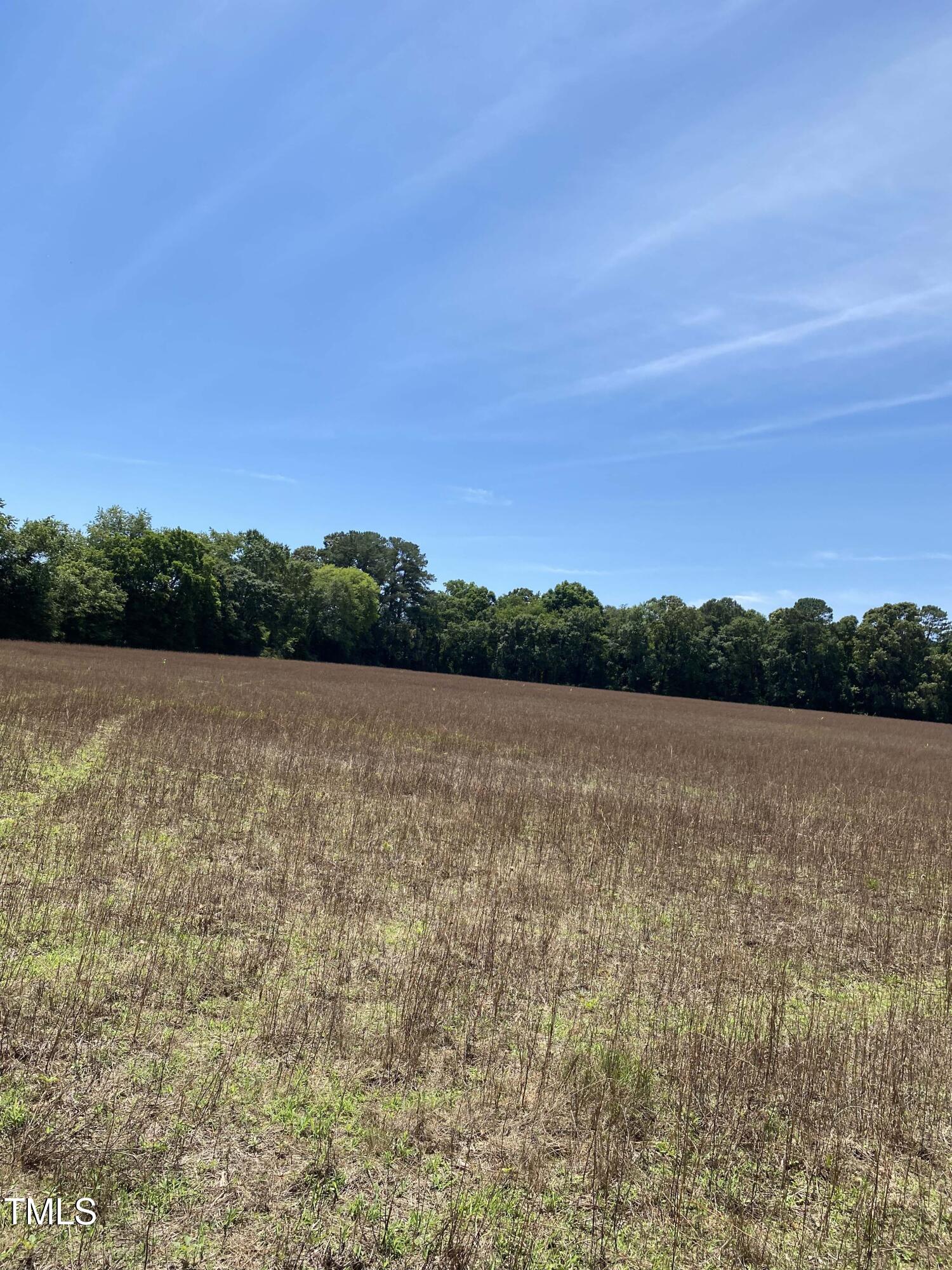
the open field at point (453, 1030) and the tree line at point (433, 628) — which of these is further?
the tree line at point (433, 628)

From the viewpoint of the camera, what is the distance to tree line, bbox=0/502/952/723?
60781 mm

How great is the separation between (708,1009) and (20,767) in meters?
9.84

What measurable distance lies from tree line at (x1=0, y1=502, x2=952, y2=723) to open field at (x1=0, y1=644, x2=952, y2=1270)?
53.7 m

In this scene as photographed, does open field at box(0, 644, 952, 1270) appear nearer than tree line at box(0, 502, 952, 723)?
Yes

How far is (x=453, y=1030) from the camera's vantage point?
4.49 meters

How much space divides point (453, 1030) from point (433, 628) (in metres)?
90.2

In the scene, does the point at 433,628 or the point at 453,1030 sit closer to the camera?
the point at 453,1030

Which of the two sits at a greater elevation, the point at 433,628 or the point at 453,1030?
the point at 433,628

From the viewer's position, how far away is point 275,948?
538cm

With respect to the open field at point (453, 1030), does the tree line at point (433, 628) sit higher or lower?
higher

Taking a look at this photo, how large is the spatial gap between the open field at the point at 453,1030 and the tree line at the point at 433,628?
53.7m

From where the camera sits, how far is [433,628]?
310 feet

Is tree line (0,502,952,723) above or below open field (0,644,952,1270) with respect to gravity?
above

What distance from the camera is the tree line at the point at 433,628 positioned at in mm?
60781
